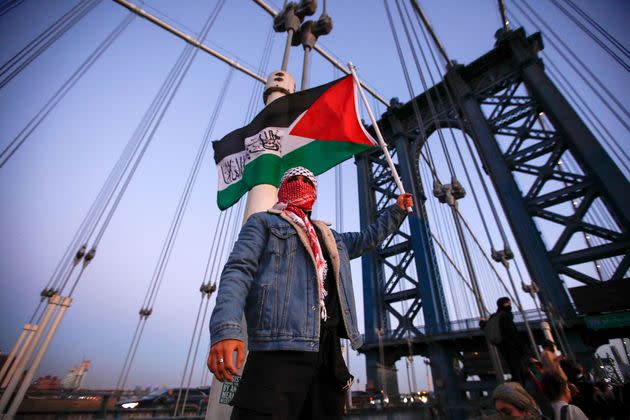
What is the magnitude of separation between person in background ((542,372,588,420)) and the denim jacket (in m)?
1.94

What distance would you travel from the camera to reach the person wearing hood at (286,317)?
106 centimetres

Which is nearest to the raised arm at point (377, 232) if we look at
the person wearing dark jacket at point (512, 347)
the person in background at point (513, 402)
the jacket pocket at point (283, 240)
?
the jacket pocket at point (283, 240)

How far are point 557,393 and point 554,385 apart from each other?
6 centimetres

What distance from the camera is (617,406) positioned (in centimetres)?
406

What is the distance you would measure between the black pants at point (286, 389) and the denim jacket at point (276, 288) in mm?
58

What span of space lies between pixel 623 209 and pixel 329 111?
46.3ft

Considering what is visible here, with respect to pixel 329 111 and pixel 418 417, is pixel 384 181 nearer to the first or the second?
pixel 418 417

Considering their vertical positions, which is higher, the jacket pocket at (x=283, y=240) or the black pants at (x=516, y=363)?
the jacket pocket at (x=283, y=240)

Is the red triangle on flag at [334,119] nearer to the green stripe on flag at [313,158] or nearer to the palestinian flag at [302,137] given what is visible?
the palestinian flag at [302,137]

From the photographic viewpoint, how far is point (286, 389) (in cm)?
111

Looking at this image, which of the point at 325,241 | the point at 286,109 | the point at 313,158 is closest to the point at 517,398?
the point at 325,241

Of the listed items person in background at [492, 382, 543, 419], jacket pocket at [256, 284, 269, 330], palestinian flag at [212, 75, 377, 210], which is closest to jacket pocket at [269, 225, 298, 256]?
jacket pocket at [256, 284, 269, 330]

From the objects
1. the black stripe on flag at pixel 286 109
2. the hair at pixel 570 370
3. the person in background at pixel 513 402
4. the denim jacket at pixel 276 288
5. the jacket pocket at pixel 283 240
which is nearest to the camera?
the denim jacket at pixel 276 288

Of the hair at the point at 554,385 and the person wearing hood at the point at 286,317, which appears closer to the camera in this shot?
the person wearing hood at the point at 286,317
